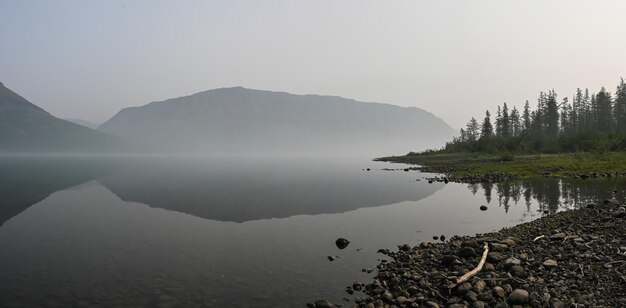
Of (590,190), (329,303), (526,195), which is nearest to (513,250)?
(329,303)

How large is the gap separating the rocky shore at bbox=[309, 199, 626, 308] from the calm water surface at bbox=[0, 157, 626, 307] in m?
1.46

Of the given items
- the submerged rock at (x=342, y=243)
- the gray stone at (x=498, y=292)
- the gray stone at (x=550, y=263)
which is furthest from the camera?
the submerged rock at (x=342, y=243)

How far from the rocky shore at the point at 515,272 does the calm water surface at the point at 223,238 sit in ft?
4.80

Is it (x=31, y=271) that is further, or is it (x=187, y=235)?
Result: (x=187, y=235)

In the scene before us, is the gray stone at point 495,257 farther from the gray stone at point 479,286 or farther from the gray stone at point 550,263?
the gray stone at point 479,286

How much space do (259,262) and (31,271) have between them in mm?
9470

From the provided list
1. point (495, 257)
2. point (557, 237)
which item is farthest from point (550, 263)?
point (557, 237)

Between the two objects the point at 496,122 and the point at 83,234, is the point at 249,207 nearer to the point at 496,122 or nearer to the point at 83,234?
the point at 83,234

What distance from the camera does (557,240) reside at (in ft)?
51.9

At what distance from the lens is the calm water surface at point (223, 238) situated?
526 inches

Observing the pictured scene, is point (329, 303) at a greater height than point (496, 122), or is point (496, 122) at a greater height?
point (496, 122)

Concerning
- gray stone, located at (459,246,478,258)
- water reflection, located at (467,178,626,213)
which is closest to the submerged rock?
gray stone, located at (459,246,478,258)

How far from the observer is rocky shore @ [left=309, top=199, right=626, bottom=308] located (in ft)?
34.0

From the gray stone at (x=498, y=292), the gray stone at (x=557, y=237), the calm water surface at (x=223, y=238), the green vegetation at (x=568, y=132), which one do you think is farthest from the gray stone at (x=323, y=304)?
the green vegetation at (x=568, y=132)
